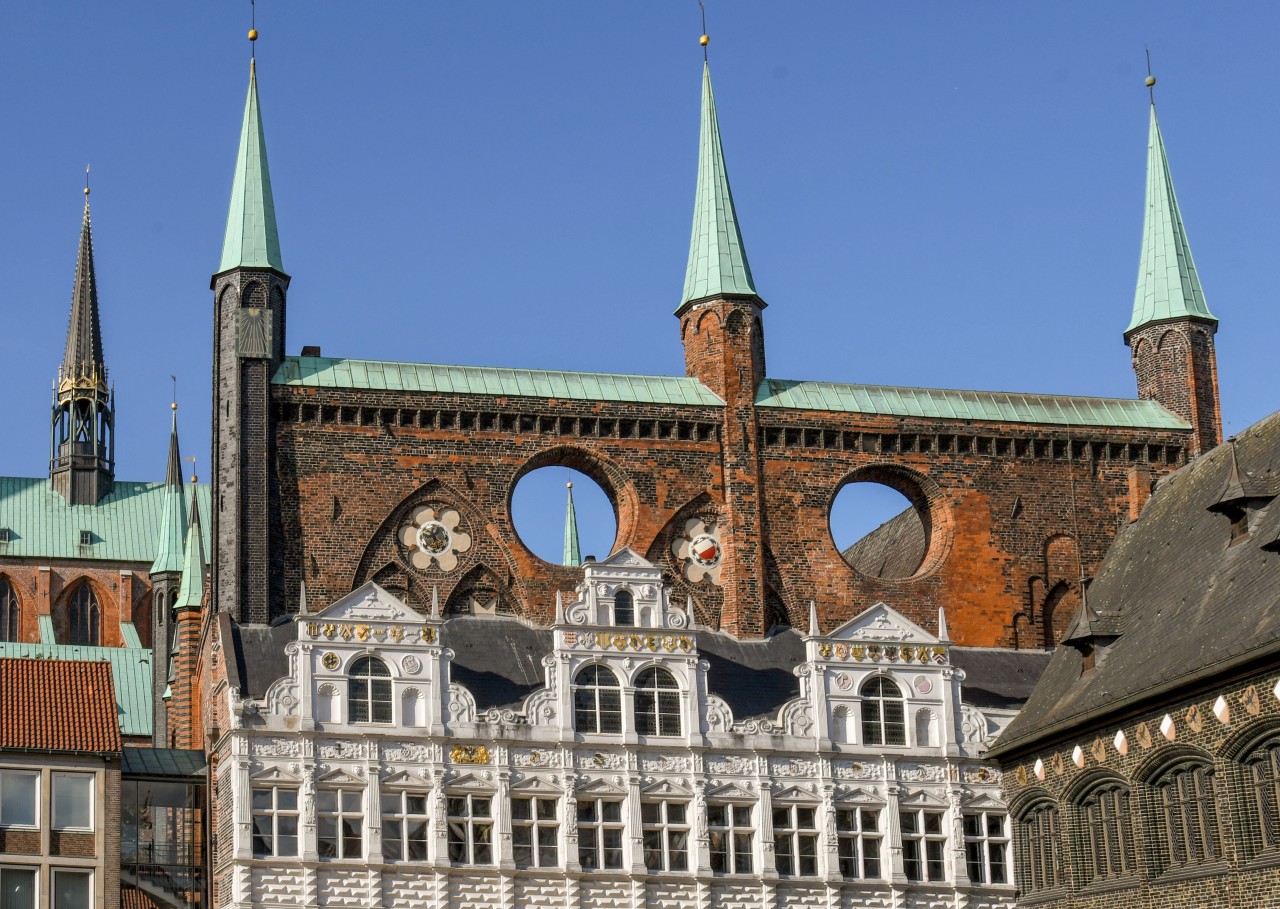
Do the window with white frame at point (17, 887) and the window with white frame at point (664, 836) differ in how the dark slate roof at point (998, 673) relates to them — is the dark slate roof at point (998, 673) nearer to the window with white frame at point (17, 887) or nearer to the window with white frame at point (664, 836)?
the window with white frame at point (664, 836)

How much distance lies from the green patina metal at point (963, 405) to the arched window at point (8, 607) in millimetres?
63732

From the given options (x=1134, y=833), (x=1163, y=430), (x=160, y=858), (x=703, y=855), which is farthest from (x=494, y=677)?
(x=1163, y=430)

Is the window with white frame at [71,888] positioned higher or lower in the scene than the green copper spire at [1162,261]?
lower

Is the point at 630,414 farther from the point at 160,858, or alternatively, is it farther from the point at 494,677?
the point at 160,858

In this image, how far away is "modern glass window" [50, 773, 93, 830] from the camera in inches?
2061

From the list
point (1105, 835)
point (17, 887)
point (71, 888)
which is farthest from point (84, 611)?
point (1105, 835)

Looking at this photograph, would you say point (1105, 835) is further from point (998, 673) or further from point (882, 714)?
point (998, 673)

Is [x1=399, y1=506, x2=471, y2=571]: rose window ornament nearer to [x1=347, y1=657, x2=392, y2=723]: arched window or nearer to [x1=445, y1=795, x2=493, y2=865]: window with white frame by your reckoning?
[x1=347, y1=657, x2=392, y2=723]: arched window

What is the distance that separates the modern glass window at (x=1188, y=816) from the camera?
146 feet

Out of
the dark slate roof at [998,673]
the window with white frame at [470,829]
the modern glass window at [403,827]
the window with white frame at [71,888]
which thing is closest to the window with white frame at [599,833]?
the window with white frame at [470,829]

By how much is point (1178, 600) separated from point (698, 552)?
13984mm

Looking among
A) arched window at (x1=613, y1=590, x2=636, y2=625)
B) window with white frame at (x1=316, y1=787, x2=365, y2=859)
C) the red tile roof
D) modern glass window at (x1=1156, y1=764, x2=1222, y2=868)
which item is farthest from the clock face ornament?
modern glass window at (x1=1156, y1=764, x2=1222, y2=868)

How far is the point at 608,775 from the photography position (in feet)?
171

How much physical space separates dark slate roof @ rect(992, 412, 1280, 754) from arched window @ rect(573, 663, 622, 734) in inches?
348
